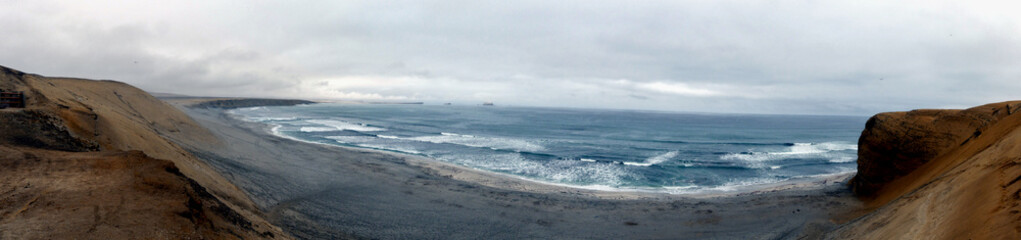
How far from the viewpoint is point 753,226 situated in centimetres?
1221

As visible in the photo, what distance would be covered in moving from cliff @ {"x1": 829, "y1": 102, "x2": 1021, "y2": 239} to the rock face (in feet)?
0.07

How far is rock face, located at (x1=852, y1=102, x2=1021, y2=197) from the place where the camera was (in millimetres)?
11688

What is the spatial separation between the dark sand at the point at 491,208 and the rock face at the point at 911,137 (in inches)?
48.6

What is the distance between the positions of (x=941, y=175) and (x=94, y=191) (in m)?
16.5

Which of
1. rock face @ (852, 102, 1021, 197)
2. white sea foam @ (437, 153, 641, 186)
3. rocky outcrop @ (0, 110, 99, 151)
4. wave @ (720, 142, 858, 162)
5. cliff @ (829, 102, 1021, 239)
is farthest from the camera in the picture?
wave @ (720, 142, 858, 162)

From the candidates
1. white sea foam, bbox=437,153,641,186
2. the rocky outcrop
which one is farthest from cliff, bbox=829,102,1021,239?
the rocky outcrop

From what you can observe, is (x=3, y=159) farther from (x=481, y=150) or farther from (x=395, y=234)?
(x=481, y=150)

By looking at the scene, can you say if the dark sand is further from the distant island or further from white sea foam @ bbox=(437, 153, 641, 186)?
white sea foam @ bbox=(437, 153, 641, 186)

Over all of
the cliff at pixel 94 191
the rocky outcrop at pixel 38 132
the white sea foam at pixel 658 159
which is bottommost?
the white sea foam at pixel 658 159

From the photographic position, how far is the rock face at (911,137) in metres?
11.7

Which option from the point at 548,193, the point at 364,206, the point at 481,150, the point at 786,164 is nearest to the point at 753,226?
the point at 548,193

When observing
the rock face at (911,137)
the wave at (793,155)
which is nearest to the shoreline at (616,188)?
the rock face at (911,137)

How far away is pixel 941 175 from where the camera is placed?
9.17 meters

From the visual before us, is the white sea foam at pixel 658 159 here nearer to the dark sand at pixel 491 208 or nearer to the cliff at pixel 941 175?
the dark sand at pixel 491 208
